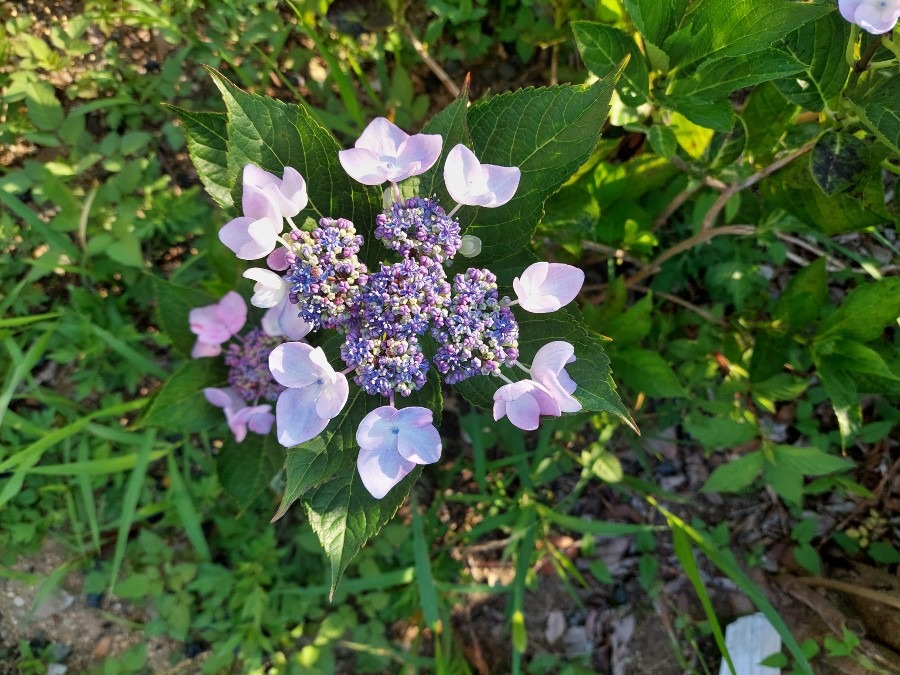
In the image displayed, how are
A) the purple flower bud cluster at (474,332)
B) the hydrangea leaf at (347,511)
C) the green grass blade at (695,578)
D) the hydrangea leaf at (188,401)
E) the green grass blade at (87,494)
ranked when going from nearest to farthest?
the purple flower bud cluster at (474,332)
the hydrangea leaf at (347,511)
the hydrangea leaf at (188,401)
the green grass blade at (695,578)
the green grass blade at (87,494)

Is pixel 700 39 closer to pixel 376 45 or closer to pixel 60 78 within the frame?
pixel 376 45

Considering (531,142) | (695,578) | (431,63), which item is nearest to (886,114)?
(531,142)

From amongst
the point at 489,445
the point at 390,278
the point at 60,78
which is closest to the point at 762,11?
the point at 390,278

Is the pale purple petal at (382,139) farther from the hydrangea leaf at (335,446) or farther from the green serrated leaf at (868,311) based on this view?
the green serrated leaf at (868,311)

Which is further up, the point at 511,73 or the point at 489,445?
the point at 511,73

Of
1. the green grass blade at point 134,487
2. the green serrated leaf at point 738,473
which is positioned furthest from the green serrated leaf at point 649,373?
the green grass blade at point 134,487

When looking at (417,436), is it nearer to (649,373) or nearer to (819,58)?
(649,373)
